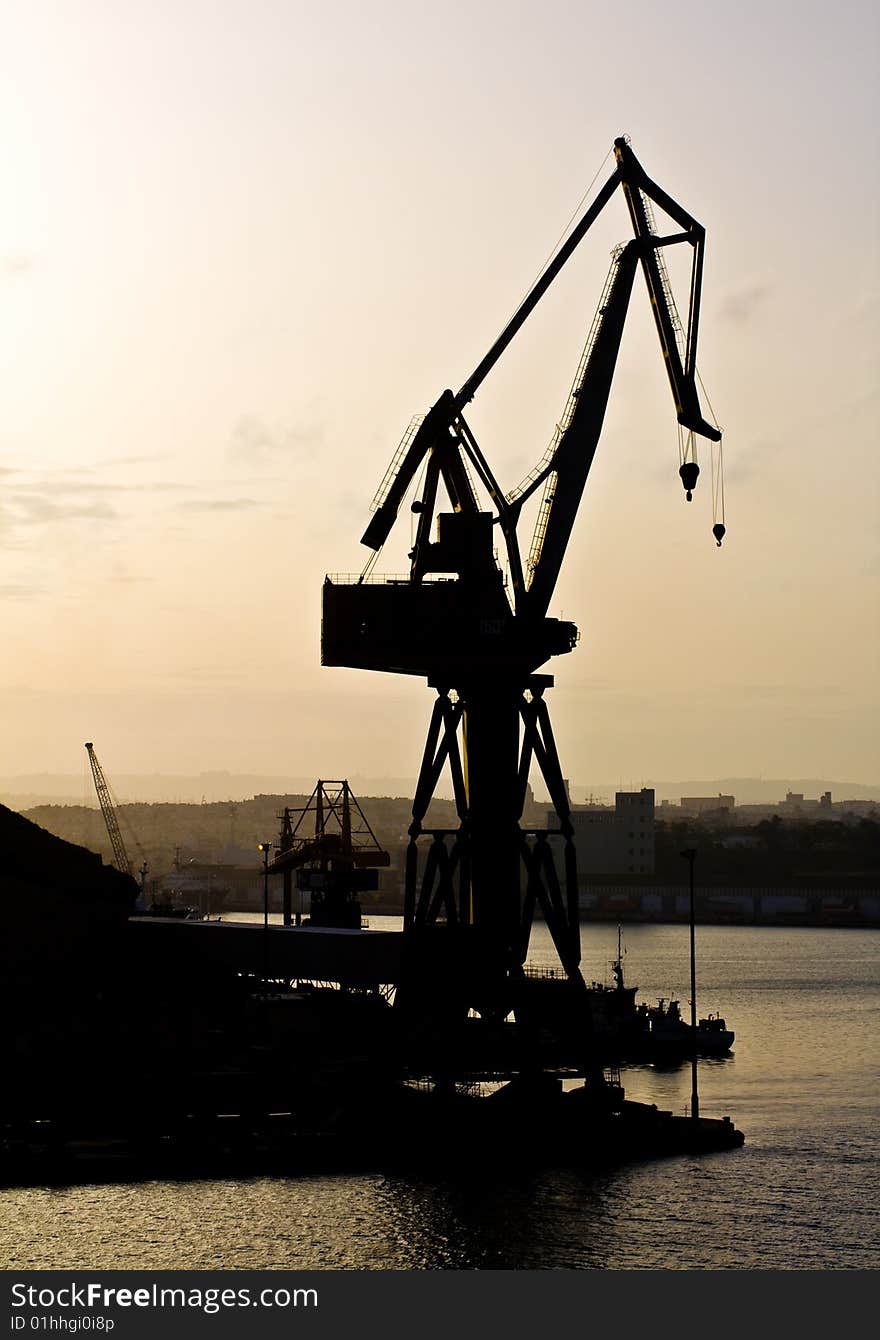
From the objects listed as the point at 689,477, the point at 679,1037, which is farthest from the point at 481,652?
the point at 679,1037

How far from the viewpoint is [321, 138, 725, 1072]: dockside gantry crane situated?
5972 cm

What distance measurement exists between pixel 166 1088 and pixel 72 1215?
1153 cm

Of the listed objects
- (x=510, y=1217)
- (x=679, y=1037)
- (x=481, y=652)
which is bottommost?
(x=510, y=1217)

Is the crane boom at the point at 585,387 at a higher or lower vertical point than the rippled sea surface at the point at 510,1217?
higher

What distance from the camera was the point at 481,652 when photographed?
59.3m

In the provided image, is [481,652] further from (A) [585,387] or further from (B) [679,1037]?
(B) [679,1037]

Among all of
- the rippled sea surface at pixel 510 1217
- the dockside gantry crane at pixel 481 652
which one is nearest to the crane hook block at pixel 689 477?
the dockside gantry crane at pixel 481 652

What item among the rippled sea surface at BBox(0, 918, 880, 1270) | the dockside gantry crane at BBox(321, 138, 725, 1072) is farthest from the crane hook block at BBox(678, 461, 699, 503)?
the rippled sea surface at BBox(0, 918, 880, 1270)

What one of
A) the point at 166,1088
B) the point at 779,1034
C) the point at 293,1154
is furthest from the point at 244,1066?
the point at 779,1034

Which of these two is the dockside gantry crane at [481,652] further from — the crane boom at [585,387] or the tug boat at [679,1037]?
the tug boat at [679,1037]

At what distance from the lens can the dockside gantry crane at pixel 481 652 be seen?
59.7m

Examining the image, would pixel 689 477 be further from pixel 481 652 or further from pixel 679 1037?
pixel 679 1037

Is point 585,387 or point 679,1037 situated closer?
point 585,387

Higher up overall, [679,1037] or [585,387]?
[585,387]
